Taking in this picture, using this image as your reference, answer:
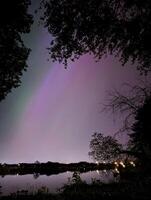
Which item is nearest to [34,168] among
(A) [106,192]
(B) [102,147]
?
(A) [106,192]

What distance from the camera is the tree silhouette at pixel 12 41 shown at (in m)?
25.2

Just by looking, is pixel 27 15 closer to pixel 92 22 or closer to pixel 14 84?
pixel 14 84

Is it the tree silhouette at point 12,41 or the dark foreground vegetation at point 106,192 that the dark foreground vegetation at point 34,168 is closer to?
the dark foreground vegetation at point 106,192

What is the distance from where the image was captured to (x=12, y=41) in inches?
1072

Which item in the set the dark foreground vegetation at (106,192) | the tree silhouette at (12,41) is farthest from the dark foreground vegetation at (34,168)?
the tree silhouette at (12,41)

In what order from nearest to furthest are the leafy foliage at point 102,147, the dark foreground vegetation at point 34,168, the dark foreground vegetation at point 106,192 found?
the dark foreground vegetation at point 106,192 → the dark foreground vegetation at point 34,168 → the leafy foliage at point 102,147

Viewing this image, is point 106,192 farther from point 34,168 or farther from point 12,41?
point 12,41

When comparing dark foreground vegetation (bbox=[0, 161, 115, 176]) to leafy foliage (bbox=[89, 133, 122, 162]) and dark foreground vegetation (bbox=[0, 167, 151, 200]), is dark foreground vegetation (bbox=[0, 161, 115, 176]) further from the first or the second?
leafy foliage (bbox=[89, 133, 122, 162])

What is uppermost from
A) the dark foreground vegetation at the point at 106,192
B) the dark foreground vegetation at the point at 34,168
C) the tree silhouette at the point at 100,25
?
the tree silhouette at the point at 100,25

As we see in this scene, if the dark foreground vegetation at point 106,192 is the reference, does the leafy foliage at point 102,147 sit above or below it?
above

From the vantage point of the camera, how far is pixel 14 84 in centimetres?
2795

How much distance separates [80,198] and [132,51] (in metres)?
7.46

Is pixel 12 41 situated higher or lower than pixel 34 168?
higher

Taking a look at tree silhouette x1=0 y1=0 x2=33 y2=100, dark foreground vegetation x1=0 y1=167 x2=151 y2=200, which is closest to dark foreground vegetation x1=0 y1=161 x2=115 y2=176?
dark foreground vegetation x1=0 y1=167 x2=151 y2=200
